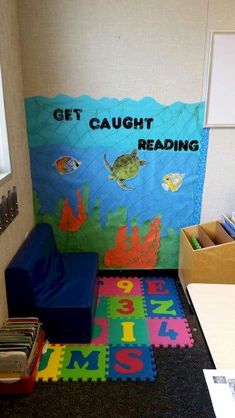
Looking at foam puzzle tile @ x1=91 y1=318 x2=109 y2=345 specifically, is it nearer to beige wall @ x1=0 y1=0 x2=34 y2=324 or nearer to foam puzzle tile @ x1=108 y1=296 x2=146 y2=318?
foam puzzle tile @ x1=108 y1=296 x2=146 y2=318

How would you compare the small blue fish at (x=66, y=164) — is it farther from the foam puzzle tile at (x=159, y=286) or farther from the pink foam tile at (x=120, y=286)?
the foam puzzle tile at (x=159, y=286)

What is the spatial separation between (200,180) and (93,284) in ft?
4.04

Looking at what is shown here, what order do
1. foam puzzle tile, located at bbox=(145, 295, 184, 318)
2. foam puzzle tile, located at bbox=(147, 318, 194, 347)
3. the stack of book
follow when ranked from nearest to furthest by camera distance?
the stack of book, foam puzzle tile, located at bbox=(147, 318, 194, 347), foam puzzle tile, located at bbox=(145, 295, 184, 318)

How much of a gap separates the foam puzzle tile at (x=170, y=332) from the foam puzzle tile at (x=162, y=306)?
58 mm

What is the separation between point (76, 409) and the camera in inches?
70.6

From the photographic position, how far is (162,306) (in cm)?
268

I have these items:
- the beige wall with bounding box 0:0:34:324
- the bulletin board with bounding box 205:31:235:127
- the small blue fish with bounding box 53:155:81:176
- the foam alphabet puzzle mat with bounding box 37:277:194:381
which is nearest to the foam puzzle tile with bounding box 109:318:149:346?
the foam alphabet puzzle mat with bounding box 37:277:194:381

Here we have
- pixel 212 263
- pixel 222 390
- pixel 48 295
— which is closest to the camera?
pixel 222 390

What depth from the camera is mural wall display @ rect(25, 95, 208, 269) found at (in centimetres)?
269

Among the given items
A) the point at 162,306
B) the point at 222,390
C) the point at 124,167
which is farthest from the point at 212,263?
the point at 222,390

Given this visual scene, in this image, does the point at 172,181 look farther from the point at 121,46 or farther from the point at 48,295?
the point at 48,295

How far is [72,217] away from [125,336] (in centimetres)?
110

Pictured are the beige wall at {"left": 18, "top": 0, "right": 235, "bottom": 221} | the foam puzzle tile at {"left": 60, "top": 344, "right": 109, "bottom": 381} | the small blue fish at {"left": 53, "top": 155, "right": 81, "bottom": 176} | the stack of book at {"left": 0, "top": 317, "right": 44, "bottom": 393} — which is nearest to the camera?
the stack of book at {"left": 0, "top": 317, "right": 44, "bottom": 393}

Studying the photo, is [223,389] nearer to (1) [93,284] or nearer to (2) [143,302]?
(1) [93,284]
